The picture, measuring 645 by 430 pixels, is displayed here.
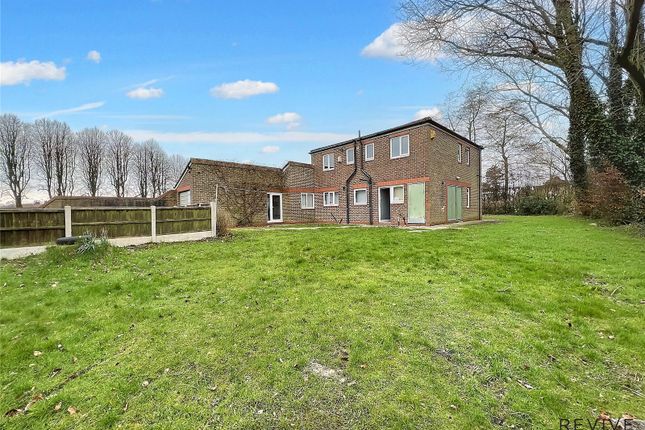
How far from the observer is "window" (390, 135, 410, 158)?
16344 mm

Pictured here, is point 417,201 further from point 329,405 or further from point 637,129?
point 329,405

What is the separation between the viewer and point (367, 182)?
60.1ft

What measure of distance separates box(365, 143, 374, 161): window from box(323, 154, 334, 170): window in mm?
2969

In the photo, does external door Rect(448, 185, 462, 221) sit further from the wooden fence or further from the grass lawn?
the wooden fence

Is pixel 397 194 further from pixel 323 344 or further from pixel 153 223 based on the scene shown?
pixel 323 344

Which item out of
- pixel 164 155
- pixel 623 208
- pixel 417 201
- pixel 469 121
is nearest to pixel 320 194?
pixel 417 201

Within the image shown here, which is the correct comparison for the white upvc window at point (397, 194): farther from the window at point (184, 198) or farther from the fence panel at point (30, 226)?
the fence panel at point (30, 226)

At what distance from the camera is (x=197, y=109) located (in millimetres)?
16281

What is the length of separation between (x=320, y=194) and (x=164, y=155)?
26732 millimetres

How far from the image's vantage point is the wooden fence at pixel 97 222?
7430 millimetres

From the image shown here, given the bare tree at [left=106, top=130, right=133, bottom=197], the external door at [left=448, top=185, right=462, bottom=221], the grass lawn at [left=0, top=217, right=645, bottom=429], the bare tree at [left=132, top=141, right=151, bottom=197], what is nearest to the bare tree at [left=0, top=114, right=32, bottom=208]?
the bare tree at [left=106, top=130, right=133, bottom=197]

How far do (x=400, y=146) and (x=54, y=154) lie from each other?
3299 cm

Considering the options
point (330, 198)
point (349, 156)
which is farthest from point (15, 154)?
point (349, 156)

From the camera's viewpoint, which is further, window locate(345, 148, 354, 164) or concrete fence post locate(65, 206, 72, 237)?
window locate(345, 148, 354, 164)
